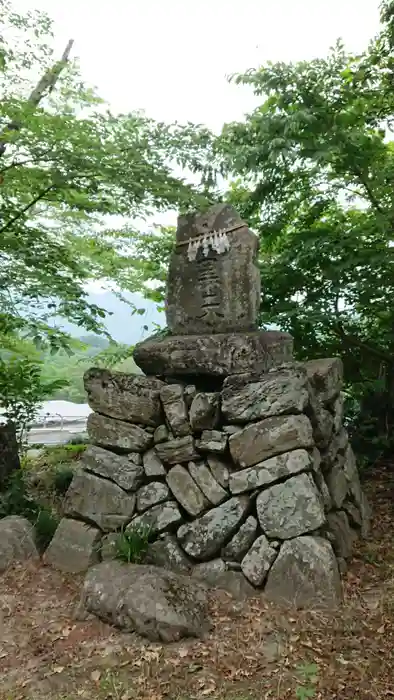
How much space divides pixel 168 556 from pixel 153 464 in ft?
2.35

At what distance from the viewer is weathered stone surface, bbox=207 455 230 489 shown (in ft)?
12.8

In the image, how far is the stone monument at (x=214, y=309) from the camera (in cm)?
419

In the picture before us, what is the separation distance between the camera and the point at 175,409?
163 inches

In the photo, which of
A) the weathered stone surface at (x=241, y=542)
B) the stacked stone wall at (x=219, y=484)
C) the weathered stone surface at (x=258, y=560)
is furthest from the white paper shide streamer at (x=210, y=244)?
the weathered stone surface at (x=258, y=560)

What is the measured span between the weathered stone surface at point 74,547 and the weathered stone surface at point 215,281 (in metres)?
1.88

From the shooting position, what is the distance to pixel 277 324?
6.09 metres

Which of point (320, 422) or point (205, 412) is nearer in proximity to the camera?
point (205, 412)

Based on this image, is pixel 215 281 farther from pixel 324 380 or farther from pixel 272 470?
pixel 272 470

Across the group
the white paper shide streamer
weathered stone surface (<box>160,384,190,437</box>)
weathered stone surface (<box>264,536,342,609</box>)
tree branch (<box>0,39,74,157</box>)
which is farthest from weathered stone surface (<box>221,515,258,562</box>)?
tree branch (<box>0,39,74,157</box>)

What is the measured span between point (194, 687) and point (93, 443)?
2.14m

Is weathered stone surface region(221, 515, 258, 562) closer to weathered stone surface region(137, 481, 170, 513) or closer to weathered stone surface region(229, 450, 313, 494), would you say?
weathered stone surface region(229, 450, 313, 494)

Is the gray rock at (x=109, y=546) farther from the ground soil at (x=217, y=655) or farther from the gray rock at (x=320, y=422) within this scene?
the gray rock at (x=320, y=422)

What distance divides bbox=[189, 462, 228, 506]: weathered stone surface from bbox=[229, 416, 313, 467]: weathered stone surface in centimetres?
24

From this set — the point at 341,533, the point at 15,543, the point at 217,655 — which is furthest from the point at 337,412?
the point at 15,543
